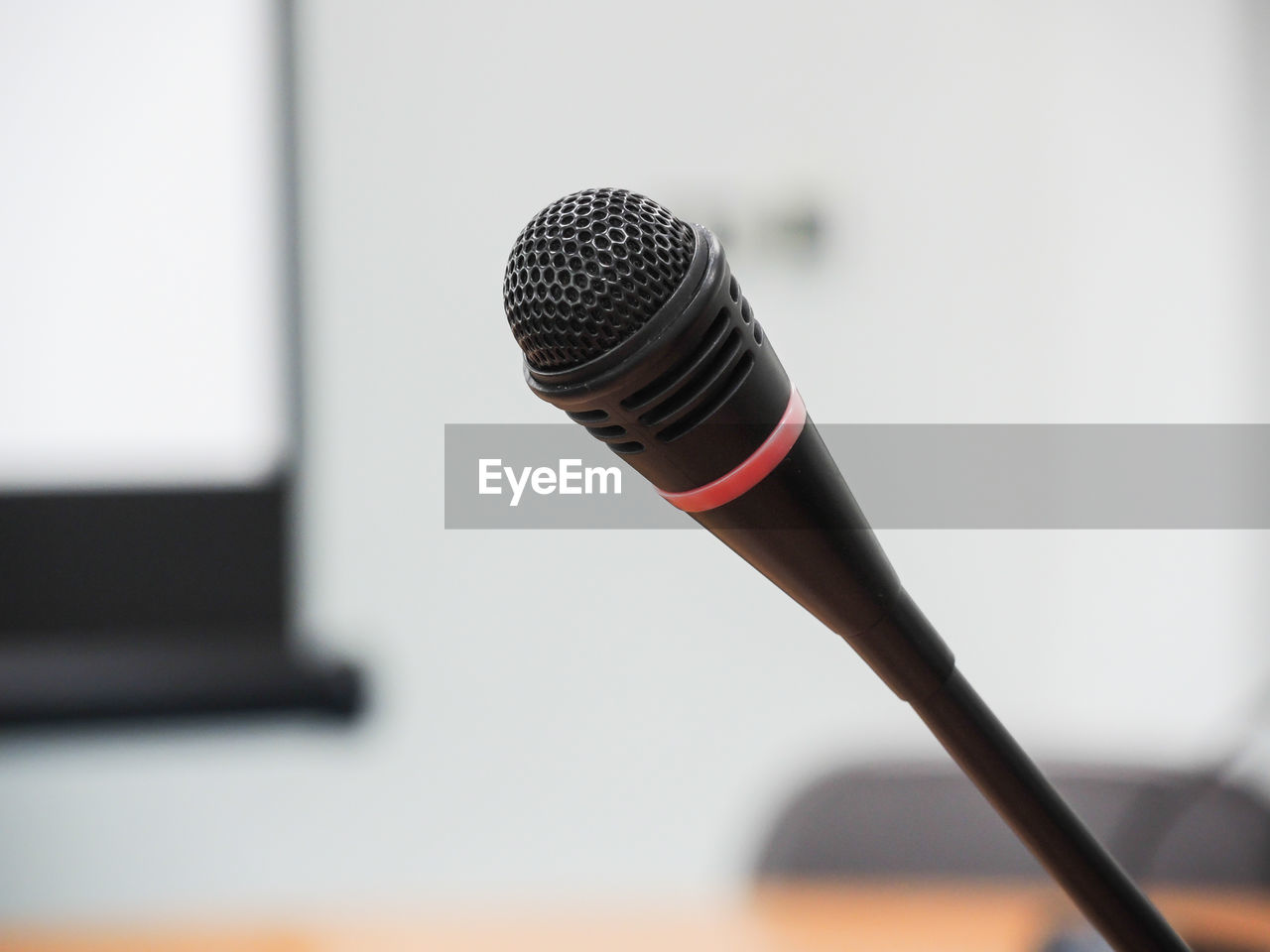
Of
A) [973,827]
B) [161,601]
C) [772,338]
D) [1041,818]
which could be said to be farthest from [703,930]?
[161,601]

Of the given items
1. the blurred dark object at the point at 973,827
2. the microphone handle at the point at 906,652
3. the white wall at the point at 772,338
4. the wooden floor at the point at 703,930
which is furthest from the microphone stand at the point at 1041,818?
the white wall at the point at 772,338

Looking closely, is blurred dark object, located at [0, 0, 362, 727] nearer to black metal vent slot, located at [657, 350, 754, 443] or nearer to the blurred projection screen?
the blurred projection screen

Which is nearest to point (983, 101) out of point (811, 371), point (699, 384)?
point (811, 371)

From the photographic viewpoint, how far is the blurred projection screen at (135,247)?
116 centimetres

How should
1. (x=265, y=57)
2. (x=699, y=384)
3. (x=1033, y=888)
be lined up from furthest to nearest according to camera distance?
(x=265, y=57)
(x=1033, y=888)
(x=699, y=384)

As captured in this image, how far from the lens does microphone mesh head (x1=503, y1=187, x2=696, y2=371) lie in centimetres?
18

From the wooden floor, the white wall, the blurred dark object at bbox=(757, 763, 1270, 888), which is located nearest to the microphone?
the wooden floor

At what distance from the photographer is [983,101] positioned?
1182 millimetres

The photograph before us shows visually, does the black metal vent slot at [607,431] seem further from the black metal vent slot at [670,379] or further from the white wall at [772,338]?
the white wall at [772,338]

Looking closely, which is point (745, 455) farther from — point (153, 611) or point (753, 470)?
point (153, 611)

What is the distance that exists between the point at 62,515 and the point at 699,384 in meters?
1.22

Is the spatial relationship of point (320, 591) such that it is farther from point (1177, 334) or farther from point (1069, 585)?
point (1177, 334)

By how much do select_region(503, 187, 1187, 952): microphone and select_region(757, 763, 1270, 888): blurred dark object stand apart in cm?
61

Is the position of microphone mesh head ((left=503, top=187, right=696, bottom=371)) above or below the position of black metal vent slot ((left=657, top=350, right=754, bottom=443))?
above
